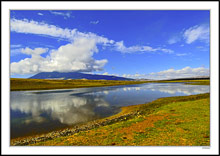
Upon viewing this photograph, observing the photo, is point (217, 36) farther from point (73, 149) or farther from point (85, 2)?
point (73, 149)

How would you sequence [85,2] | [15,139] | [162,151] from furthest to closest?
[15,139] → [85,2] → [162,151]

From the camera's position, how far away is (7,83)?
6988 mm

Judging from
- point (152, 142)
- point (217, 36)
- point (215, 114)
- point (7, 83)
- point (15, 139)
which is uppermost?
point (217, 36)

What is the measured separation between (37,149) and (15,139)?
23.6ft

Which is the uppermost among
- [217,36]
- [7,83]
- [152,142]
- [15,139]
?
[217,36]

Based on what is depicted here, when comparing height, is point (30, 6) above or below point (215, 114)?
above

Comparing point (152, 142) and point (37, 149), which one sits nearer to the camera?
point (37, 149)

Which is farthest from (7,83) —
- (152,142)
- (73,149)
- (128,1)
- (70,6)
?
(152,142)

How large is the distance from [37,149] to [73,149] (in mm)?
2091

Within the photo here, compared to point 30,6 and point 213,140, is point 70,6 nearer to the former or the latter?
point 30,6

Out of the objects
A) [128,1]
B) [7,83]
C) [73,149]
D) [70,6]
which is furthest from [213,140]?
[7,83]

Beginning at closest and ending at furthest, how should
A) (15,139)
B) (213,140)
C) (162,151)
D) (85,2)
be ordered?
(162,151), (213,140), (85,2), (15,139)

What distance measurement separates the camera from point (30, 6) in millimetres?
7023

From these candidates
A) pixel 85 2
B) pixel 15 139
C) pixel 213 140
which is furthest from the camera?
pixel 15 139
